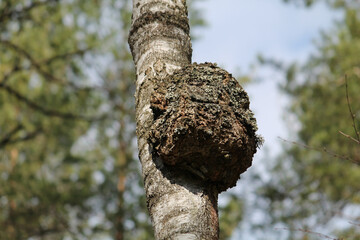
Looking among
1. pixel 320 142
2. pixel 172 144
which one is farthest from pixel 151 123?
pixel 320 142

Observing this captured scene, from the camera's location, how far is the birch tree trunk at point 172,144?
5.01 feet

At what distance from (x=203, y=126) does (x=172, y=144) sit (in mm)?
141

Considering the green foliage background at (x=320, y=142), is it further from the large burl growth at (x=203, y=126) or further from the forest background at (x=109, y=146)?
the large burl growth at (x=203, y=126)

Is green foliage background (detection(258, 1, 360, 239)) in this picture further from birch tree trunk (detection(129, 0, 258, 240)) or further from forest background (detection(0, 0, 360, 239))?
birch tree trunk (detection(129, 0, 258, 240))

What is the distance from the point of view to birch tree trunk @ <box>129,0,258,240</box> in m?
1.53

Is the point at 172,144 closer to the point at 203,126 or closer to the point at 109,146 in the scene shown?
the point at 203,126

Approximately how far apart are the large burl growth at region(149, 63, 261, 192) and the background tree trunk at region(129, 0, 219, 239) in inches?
2.2

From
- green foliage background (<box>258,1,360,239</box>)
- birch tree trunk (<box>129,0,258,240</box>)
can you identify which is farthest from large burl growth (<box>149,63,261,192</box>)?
green foliage background (<box>258,1,360,239</box>)

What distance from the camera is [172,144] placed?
1676 mm

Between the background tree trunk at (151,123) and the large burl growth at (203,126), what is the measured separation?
2.2 inches

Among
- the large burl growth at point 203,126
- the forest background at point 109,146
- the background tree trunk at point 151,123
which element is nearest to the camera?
the background tree trunk at point 151,123

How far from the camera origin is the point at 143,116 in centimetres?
185

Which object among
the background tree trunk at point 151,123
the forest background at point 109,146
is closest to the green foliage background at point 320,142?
the forest background at point 109,146

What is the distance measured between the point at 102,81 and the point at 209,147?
6.93 m
